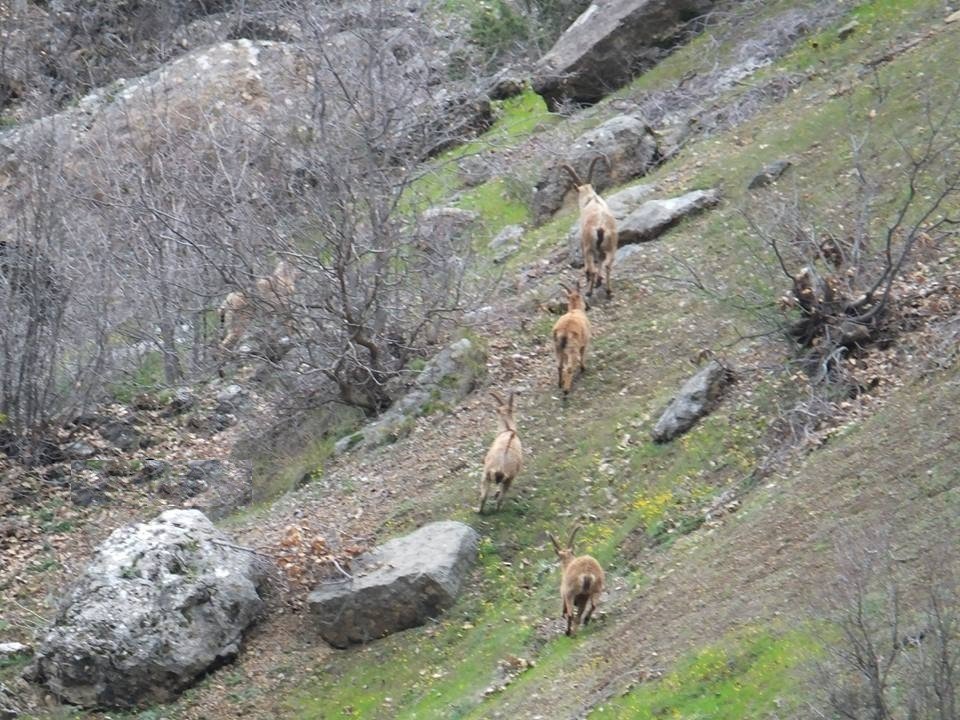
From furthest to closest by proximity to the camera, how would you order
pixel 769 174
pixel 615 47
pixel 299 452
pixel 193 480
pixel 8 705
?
pixel 615 47, pixel 193 480, pixel 769 174, pixel 299 452, pixel 8 705

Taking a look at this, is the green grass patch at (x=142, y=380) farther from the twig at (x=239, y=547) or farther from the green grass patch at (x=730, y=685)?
the green grass patch at (x=730, y=685)

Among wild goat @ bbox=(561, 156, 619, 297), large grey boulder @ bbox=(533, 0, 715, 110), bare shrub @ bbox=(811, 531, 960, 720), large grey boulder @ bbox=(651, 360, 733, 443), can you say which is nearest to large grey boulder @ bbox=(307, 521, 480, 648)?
large grey boulder @ bbox=(651, 360, 733, 443)

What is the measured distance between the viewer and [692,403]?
16.3m

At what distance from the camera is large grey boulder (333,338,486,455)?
20047 millimetres

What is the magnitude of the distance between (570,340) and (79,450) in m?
8.78

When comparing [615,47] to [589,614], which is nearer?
[589,614]

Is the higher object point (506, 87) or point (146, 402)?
point (506, 87)

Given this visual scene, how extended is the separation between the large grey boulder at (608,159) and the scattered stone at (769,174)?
3.64 meters

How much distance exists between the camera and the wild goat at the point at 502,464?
16281 mm

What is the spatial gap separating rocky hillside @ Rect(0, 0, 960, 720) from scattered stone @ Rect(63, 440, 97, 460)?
75 mm

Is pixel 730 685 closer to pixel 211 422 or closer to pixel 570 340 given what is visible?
pixel 570 340

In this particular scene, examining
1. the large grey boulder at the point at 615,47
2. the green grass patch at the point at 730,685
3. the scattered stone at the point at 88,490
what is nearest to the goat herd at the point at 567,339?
the green grass patch at the point at 730,685

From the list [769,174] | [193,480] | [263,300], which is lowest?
[193,480]

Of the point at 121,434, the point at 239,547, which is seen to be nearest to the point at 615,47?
the point at 121,434
